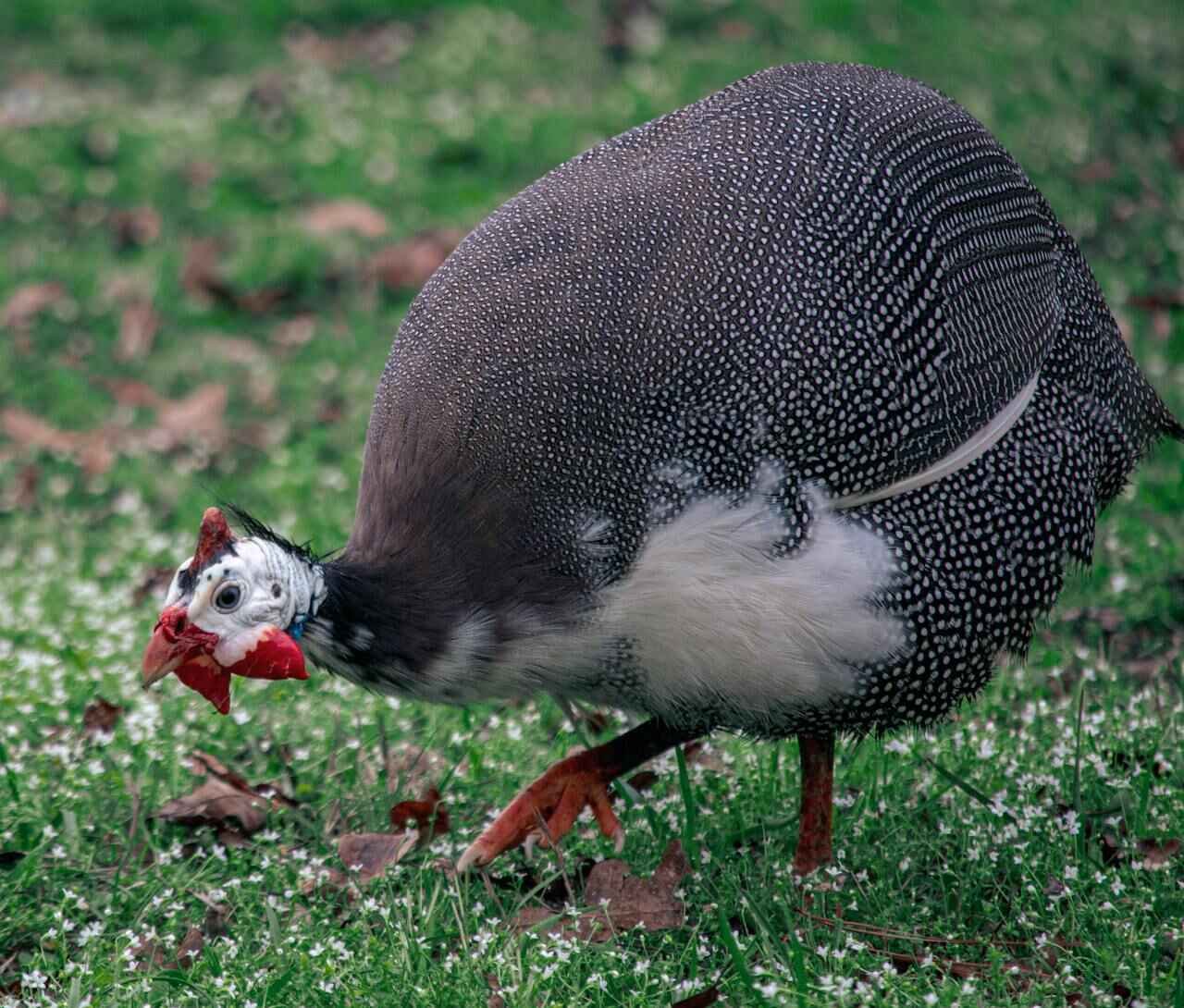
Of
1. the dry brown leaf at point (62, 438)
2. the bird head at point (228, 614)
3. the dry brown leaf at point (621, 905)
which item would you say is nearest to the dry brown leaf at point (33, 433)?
the dry brown leaf at point (62, 438)

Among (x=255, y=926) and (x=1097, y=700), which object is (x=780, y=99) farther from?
(x=255, y=926)

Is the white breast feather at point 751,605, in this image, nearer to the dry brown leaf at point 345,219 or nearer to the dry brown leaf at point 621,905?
the dry brown leaf at point 621,905

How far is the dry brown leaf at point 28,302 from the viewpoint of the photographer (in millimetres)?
5859

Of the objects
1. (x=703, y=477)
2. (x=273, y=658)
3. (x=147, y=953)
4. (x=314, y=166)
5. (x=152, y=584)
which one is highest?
(x=314, y=166)

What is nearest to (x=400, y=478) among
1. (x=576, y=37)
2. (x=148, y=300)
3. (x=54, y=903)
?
(x=54, y=903)

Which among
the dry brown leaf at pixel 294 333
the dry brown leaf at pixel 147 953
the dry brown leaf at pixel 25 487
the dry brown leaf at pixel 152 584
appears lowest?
the dry brown leaf at pixel 147 953

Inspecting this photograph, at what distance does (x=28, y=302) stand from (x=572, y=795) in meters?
3.60

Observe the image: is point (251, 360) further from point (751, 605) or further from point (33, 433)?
point (751, 605)

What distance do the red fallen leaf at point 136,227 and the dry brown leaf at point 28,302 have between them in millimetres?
394

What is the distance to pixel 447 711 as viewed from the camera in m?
3.76

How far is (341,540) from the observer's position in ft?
14.9

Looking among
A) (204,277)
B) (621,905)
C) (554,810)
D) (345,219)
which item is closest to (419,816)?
(554,810)

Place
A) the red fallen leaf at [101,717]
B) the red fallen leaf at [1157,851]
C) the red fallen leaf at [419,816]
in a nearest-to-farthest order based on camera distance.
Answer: the red fallen leaf at [1157,851] < the red fallen leaf at [419,816] < the red fallen leaf at [101,717]

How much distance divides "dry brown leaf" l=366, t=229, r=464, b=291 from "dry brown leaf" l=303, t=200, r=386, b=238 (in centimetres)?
17
